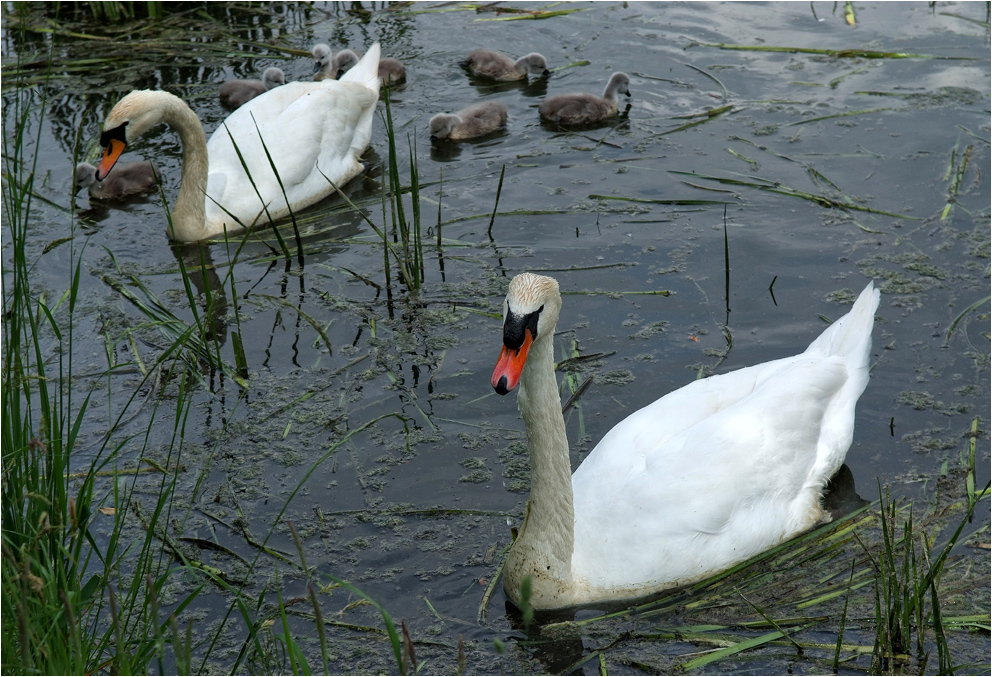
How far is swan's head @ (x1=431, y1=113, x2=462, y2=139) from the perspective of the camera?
8930mm

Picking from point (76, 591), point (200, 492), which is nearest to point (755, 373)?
point (200, 492)

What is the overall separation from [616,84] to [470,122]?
1390 mm

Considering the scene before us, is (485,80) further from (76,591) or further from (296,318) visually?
(76,591)

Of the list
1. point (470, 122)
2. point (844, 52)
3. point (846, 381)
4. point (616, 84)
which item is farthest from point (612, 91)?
point (846, 381)

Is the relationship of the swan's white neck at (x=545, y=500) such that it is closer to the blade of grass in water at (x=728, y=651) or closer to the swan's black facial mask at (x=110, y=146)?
the blade of grass in water at (x=728, y=651)

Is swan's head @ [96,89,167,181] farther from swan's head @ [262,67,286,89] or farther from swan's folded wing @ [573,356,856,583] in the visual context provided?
swan's folded wing @ [573,356,856,583]

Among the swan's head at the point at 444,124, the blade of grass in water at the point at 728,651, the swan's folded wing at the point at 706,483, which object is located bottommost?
the blade of grass in water at the point at 728,651

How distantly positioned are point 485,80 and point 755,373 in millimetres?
5974

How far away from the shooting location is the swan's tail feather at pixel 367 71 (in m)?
9.52

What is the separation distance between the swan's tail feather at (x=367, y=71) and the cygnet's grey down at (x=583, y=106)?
1.55 m

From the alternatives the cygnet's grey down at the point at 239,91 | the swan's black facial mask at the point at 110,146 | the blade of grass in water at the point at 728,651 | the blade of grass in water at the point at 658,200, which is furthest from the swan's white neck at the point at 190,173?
the blade of grass in water at the point at 728,651

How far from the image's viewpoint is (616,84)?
9.34m

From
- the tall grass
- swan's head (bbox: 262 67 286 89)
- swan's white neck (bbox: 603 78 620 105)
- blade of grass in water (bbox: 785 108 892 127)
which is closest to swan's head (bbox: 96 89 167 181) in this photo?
swan's head (bbox: 262 67 286 89)

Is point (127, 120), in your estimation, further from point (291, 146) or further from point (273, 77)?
point (273, 77)
